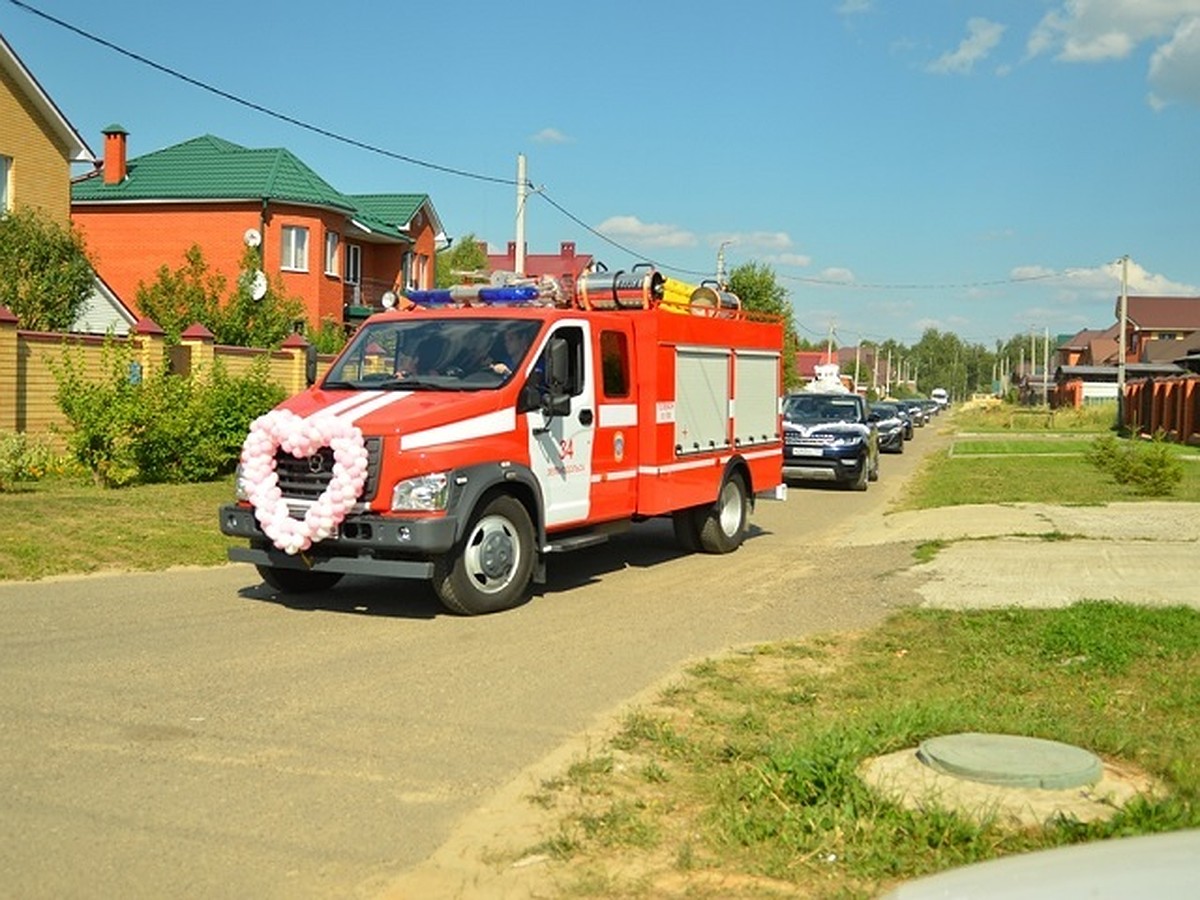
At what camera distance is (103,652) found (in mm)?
8148

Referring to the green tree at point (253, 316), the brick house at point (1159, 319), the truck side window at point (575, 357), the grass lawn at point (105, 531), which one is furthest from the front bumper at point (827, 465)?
the brick house at point (1159, 319)

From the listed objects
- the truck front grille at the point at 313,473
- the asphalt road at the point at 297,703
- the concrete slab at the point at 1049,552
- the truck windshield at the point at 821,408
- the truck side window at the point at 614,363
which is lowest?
the asphalt road at the point at 297,703

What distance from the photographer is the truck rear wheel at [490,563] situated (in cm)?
958

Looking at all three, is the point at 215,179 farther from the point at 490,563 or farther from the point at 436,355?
the point at 490,563

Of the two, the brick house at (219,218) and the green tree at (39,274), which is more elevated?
the brick house at (219,218)

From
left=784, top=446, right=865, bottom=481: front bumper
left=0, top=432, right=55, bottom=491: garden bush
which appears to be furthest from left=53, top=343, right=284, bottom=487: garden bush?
left=784, top=446, right=865, bottom=481: front bumper

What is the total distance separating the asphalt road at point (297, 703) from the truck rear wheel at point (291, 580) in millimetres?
152

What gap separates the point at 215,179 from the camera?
134ft

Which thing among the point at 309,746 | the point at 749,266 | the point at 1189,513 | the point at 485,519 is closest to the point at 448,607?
the point at 485,519

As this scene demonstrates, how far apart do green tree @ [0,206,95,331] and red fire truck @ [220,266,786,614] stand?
12.7m

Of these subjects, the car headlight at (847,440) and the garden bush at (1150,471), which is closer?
the garden bush at (1150,471)

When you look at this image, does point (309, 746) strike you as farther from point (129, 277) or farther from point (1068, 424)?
point (1068, 424)

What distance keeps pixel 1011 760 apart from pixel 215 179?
129ft

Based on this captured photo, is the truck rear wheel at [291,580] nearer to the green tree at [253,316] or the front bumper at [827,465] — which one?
the front bumper at [827,465]
